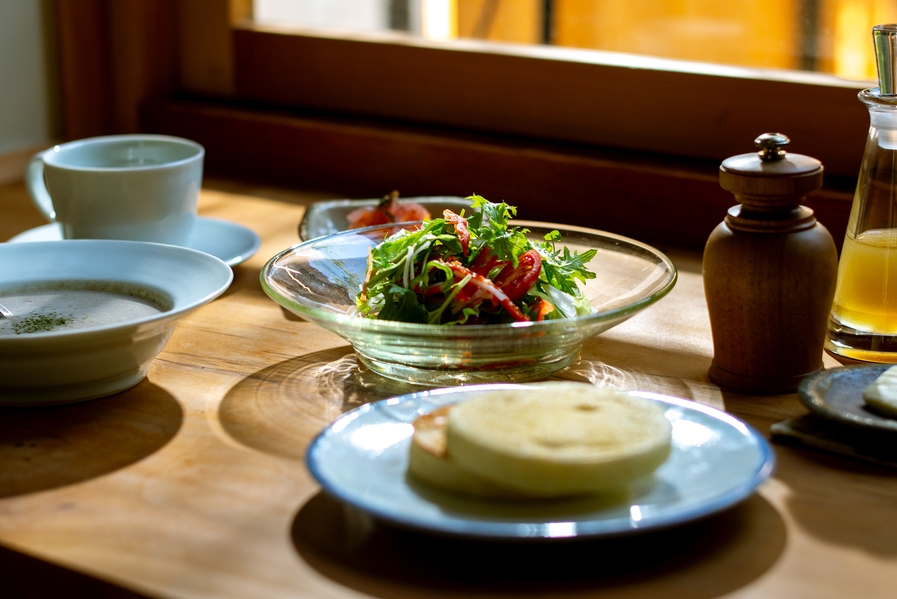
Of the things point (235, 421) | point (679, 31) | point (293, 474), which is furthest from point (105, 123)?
point (293, 474)

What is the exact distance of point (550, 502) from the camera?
572 mm

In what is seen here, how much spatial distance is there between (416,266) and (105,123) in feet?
3.62

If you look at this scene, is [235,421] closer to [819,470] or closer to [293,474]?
[293,474]

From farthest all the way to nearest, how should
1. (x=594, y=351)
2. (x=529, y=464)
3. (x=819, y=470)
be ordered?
(x=594, y=351) → (x=819, y=470) → (x=529, y=464)

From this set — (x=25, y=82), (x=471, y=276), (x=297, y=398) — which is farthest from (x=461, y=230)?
(x=25, y=82)

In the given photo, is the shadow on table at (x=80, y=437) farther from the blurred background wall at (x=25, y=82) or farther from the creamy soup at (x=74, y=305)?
the blurred background wall at (x=25, y=82)

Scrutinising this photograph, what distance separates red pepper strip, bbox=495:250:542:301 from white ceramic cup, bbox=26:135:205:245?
421 mm

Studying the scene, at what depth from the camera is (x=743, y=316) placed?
0.78m

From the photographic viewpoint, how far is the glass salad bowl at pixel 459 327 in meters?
0.76

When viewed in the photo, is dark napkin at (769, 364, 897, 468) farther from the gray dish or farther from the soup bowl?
the soup bowl

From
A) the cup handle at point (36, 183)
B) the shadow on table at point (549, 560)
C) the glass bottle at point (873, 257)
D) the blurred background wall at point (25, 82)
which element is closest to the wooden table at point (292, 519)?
the shadow on table at point (549, 560)

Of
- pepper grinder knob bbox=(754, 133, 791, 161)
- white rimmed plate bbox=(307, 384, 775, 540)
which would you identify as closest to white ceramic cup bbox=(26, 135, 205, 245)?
white rimmed plate bbox=(307, 384, 775, 540)

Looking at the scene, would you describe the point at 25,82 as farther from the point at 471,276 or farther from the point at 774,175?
the point at 774,175

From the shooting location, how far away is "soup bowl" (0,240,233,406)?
73cm
